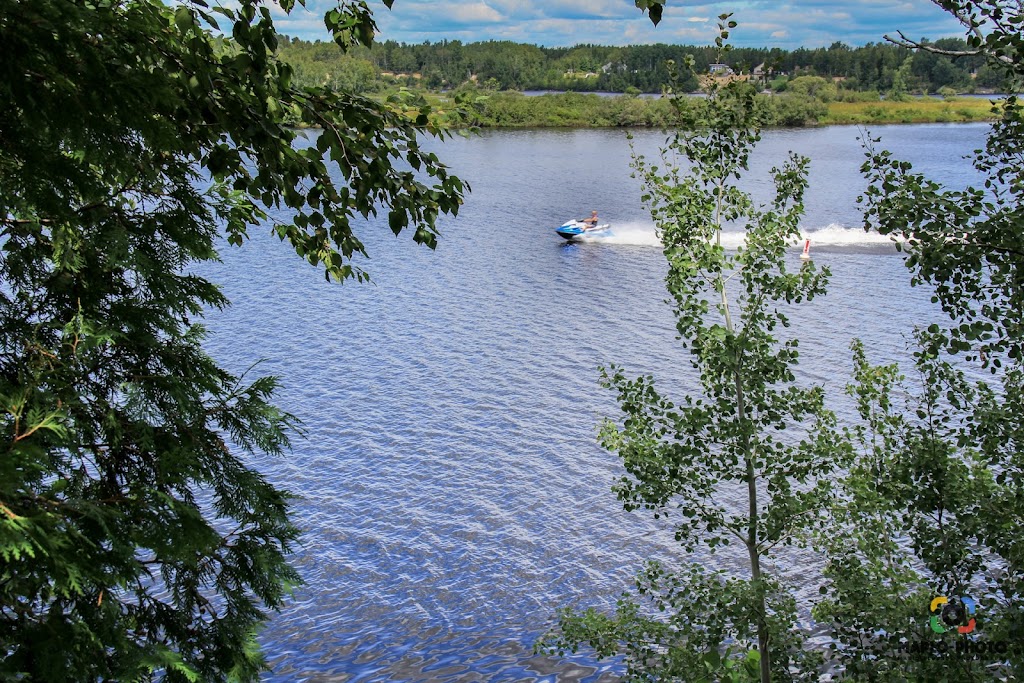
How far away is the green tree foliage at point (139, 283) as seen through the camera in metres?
4.01

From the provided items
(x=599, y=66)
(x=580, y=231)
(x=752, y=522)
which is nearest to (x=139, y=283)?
(x=752, y=522)

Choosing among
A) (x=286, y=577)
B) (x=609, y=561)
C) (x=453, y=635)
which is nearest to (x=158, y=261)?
(x=286, y=577)

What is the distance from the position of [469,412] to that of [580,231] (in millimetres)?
22215

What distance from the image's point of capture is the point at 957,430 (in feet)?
28.8

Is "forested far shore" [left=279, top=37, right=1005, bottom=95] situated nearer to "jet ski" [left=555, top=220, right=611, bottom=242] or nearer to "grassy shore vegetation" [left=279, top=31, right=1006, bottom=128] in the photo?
"grassy shore vegetation" [left=279, top=31, right=1006, bottom=128]

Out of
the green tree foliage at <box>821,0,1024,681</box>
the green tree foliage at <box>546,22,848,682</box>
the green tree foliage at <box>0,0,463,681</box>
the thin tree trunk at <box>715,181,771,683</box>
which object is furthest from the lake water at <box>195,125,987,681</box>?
the green tree foliage at <box>821,0,1024,681</box>

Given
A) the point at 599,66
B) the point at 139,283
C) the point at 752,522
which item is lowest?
the point at 752,522

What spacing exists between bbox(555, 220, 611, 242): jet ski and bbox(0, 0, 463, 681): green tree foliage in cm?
3798

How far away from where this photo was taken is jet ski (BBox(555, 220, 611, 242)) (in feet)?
147

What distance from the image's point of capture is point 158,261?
6152 mm

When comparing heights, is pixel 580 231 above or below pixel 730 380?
below

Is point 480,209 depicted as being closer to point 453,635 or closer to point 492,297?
point 492,297

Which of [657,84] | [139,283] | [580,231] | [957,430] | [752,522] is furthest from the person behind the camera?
[657,84]

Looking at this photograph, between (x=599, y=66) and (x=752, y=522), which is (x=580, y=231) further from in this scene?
(x=599, y=66)
